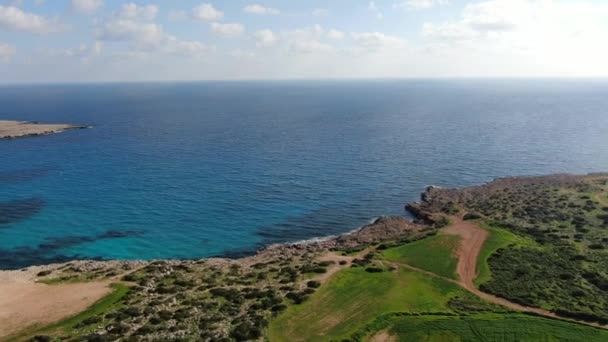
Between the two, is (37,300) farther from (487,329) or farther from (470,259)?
(470,259)

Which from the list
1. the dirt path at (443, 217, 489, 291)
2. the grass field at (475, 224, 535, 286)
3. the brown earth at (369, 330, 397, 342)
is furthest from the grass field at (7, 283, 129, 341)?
the grass field at (475, 224, 535, 286)

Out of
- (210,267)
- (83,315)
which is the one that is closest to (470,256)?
(210,267)

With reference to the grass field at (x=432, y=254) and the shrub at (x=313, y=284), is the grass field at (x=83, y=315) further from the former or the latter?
the grass field at (x=432, y=254)

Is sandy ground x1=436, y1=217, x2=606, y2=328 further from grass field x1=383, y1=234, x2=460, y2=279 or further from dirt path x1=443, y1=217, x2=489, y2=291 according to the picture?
grass field x1=383, y1=234, x2=460, y2=279

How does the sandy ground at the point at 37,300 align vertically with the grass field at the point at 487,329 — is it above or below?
below

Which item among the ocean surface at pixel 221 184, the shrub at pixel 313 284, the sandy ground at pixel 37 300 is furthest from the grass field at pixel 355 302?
the sandy ground at pixel 37 300

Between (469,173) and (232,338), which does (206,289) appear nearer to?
(232,338)

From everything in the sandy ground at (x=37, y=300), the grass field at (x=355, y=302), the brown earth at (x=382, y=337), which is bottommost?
the sandy ground at (x=37, y=300)
